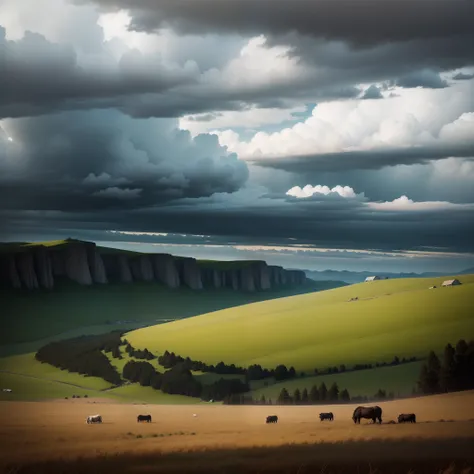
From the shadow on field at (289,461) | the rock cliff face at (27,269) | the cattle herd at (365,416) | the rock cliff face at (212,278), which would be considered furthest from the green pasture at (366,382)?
the rock cliff face at (27,269)

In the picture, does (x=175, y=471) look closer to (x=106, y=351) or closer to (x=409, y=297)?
(x=106, y=351)

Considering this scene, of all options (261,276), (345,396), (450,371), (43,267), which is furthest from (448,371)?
(43,267)

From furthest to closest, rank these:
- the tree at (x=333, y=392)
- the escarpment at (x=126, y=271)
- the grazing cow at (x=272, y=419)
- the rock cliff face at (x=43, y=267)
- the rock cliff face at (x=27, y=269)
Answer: the rock cliff face at (x=27, y=269) < the rock cliff face at (x=43, y=267) < the escarpment at (x=126, y=271) < the tree at (x=333, y=392) < the grazing cow at (x=272, y=419)

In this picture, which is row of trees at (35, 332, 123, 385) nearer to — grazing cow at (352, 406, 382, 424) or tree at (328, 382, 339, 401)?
tree at (328, 382, 339, 401)

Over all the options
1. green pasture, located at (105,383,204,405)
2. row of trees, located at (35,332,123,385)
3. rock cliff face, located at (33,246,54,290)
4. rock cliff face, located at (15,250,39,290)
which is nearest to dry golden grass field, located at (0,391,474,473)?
green pasture, located at (105,383,204,405)

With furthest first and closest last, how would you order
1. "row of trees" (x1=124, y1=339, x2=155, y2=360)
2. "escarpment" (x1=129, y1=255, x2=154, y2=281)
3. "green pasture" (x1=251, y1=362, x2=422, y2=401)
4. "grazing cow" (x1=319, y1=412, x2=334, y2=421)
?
"escarpment" (x1=129, y1=255, x2=154, y2=281) < "row of trees" (x1=124, y1=339, x2=155, y2=360) < "green pasture" (x1=251, y1=362, x2=422, y2=401) < "grazing cow" (x1=319, y1=412, x2=334, y2=421)

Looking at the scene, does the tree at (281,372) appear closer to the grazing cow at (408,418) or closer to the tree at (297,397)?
the tree at (297,397)

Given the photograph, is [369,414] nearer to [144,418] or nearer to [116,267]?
[144,418]
